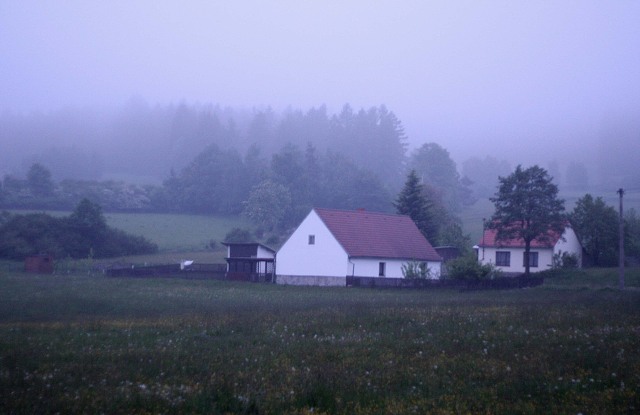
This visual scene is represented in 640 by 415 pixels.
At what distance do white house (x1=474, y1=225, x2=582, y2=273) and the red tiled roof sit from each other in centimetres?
985

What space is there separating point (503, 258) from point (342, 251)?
2552cm

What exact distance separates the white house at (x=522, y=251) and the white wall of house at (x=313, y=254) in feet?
64.0

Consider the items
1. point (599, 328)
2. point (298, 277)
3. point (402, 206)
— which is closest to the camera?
point (599, 328)

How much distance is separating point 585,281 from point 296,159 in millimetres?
76443

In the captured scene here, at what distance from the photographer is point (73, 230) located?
3201 inches

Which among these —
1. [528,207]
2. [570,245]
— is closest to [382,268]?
[528,207]

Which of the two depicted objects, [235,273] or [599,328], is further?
[235,273]

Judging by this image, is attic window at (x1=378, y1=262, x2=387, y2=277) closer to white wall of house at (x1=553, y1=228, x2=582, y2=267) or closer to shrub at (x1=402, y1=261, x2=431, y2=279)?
shrub at (x1=402, y1=261, x2=431, y2=279)

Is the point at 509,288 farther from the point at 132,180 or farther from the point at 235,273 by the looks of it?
the point at 132,180

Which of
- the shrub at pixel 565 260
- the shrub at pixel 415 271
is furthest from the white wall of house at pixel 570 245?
the shrub at pixel 415 271

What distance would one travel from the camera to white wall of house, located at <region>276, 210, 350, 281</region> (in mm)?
57531

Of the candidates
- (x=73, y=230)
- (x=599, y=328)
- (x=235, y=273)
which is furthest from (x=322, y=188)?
(x=599, y=328)

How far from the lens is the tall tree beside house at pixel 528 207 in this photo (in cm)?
6112

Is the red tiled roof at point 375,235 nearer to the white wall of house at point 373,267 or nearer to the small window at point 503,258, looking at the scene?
the white wall of house at point 373,267
